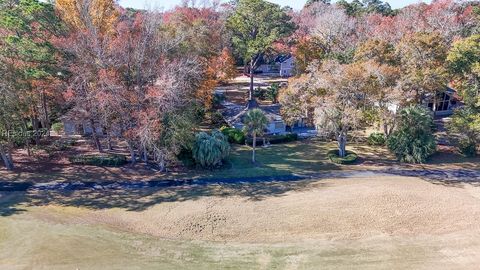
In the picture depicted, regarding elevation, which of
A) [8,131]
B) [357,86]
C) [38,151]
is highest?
[357,86]

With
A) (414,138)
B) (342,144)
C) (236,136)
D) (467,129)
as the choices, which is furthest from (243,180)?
(467,129)

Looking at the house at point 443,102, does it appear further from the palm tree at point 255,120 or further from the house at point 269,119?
the palm tree at point 255,120

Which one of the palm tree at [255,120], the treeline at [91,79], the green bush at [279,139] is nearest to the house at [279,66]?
the green bush at [279,139]

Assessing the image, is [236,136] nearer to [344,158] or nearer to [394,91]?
[344,158]

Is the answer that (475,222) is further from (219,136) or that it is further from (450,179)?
(219,136)

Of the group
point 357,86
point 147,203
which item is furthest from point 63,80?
point 357,86

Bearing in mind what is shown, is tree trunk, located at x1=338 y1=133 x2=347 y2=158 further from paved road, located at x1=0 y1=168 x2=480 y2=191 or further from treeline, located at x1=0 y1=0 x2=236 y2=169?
treeline, located at x1=0 y1=0 x2=236 y2=169
